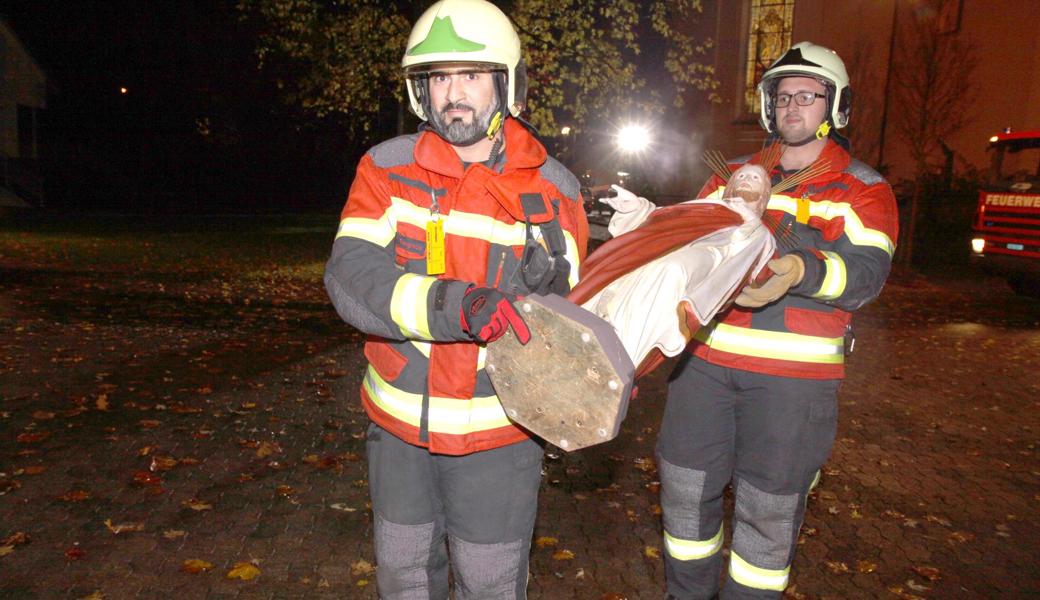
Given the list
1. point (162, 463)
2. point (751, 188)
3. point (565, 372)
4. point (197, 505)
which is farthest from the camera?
point (162, 463)

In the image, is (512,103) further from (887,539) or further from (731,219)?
(887,539)

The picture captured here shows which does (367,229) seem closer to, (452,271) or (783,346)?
(452,271)

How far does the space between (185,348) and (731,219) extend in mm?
7499

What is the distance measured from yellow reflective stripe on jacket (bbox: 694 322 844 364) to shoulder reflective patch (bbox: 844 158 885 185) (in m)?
0.69

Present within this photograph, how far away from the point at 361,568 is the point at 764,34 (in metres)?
25.4

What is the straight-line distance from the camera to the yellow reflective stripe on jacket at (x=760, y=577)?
10.7ft

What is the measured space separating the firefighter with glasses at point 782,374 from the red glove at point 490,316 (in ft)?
3.93

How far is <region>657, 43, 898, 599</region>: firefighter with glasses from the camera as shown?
3.16 m

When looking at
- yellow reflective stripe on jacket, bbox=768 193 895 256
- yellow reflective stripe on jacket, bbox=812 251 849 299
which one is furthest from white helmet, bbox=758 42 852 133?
yellow reflective stripe on jacket, bbox=812 251 849 299

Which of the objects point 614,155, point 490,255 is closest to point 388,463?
point 490,255

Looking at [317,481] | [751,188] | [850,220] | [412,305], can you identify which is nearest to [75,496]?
[317,481]

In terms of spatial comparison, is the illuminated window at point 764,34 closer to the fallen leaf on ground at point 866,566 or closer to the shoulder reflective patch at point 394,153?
the fallen leaf on ground at point 866,566

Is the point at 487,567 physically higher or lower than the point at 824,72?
lower

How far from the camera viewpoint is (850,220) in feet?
10.3
